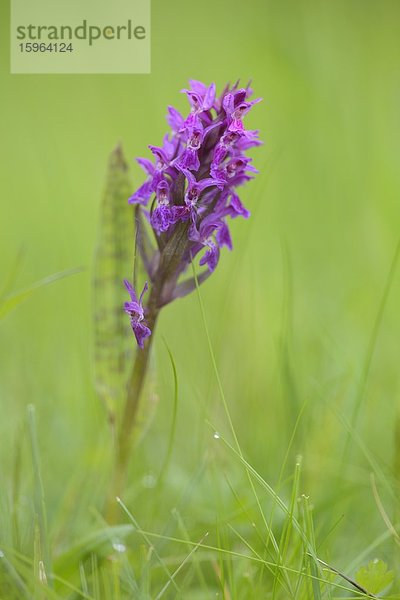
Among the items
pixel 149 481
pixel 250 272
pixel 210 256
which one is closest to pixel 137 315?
pixel 210 256

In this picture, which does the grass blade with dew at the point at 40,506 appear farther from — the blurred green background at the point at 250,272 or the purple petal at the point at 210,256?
the purple petal at the point at 210,256

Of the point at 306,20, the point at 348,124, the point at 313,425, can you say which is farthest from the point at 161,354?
the point at 306,20

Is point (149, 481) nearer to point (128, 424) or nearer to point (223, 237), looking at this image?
point (128, 424)
